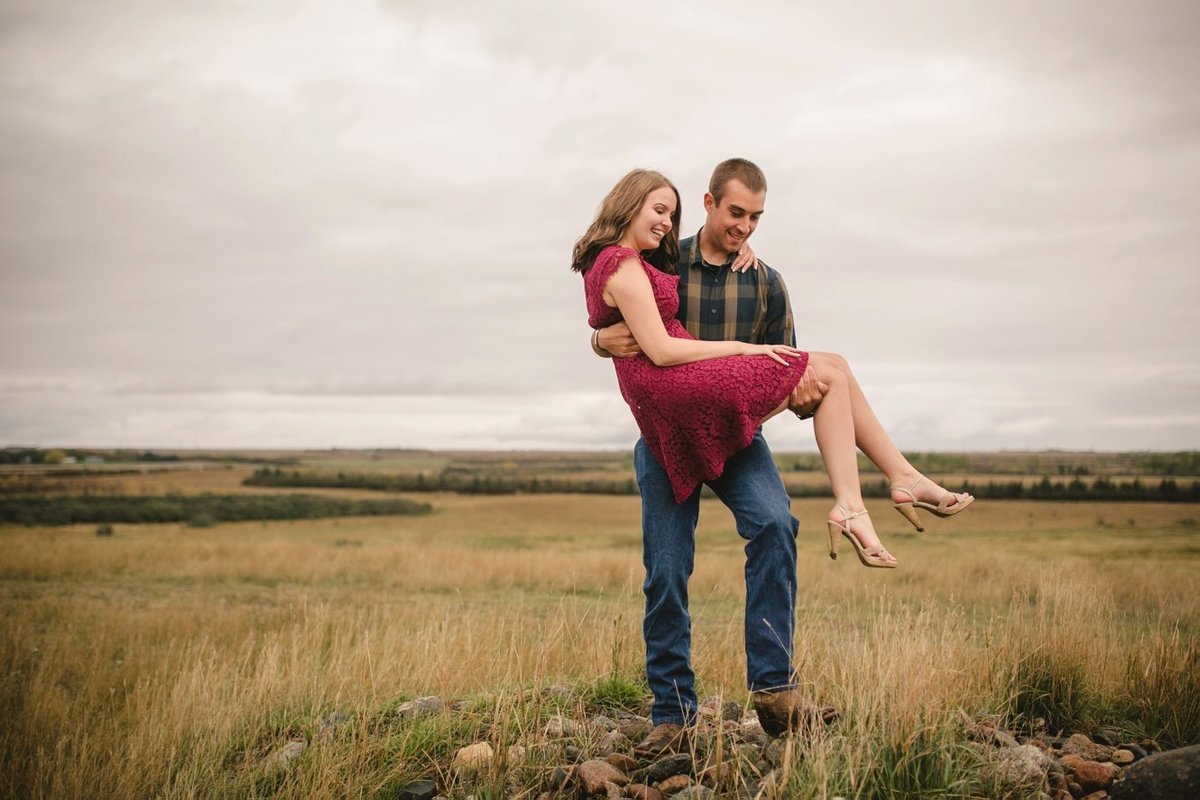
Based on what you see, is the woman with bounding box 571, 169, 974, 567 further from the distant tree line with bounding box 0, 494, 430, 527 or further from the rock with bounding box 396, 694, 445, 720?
the distant tree line with bounding box 0, 494, 430, 527

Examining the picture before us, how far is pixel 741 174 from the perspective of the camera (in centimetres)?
429

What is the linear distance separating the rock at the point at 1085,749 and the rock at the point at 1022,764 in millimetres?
486

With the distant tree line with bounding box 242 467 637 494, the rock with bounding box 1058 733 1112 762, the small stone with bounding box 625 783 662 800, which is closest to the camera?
the small stone with bounding box 625 783 662 800

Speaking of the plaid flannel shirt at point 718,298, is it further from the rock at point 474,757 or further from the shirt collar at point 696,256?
the rock at point 474,757

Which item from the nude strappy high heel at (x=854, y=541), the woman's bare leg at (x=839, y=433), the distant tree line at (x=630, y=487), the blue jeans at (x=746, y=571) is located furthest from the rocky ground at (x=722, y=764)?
the distant tree line at (x=630, y=487)

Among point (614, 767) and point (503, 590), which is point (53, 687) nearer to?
point (614, 767)

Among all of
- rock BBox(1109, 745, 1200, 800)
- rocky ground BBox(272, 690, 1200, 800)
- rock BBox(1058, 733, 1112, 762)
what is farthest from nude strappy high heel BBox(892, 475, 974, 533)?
rock BBox(1058, 733, 1112, 762)

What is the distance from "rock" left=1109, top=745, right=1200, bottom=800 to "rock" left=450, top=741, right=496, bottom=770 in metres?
2.93

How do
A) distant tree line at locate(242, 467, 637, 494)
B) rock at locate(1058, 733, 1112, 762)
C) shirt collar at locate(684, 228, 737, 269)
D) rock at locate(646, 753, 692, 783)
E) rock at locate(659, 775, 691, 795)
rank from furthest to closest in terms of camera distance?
distant tree line at locate(242, 467, 637, 494) → shirt collar at locate(684, 228, 737, 269) → rock at locate(1058, 733, 1112, 762) → rock at locate(646, 753, 692, 783) → rock at locate(659, 775, 691, 795)

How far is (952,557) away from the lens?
78.9ft

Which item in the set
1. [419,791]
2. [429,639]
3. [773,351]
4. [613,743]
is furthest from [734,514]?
[429,639]

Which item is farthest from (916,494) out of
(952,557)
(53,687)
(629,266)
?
(952,557)

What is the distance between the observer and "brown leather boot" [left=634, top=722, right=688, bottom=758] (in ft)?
14.1

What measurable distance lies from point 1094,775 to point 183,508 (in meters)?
55.5
